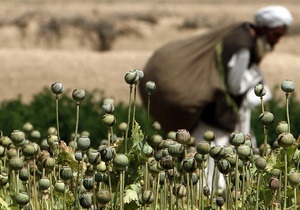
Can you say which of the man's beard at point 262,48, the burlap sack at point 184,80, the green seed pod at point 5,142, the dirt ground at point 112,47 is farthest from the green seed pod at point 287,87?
the dirt ground at point 112,47

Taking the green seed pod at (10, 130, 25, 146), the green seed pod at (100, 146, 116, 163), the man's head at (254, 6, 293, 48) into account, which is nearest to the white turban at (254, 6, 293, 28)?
the man's head at (254, 6, 293, 48)

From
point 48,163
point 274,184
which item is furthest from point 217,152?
point 48,163

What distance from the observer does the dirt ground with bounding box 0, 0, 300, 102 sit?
9336 mm

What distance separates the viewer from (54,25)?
34.7 feet

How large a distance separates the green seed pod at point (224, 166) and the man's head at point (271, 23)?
9.77ft

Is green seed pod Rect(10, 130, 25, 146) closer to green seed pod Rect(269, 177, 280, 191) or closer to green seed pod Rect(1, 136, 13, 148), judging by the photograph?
green seed pod Rect(1, 136, 13, 148)

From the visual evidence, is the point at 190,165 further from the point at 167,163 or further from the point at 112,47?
the point at 112,47

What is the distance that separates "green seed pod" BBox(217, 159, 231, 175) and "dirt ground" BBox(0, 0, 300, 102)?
6.89m

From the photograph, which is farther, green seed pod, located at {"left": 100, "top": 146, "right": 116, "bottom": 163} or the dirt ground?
the dirt ground

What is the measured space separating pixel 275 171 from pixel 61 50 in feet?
26.8

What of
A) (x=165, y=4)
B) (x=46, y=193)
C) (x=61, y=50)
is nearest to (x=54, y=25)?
(x=61, y=50)

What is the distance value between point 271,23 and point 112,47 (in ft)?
17.4

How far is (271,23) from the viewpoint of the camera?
514 centimetres

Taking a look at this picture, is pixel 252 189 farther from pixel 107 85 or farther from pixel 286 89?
pixel 107 85
